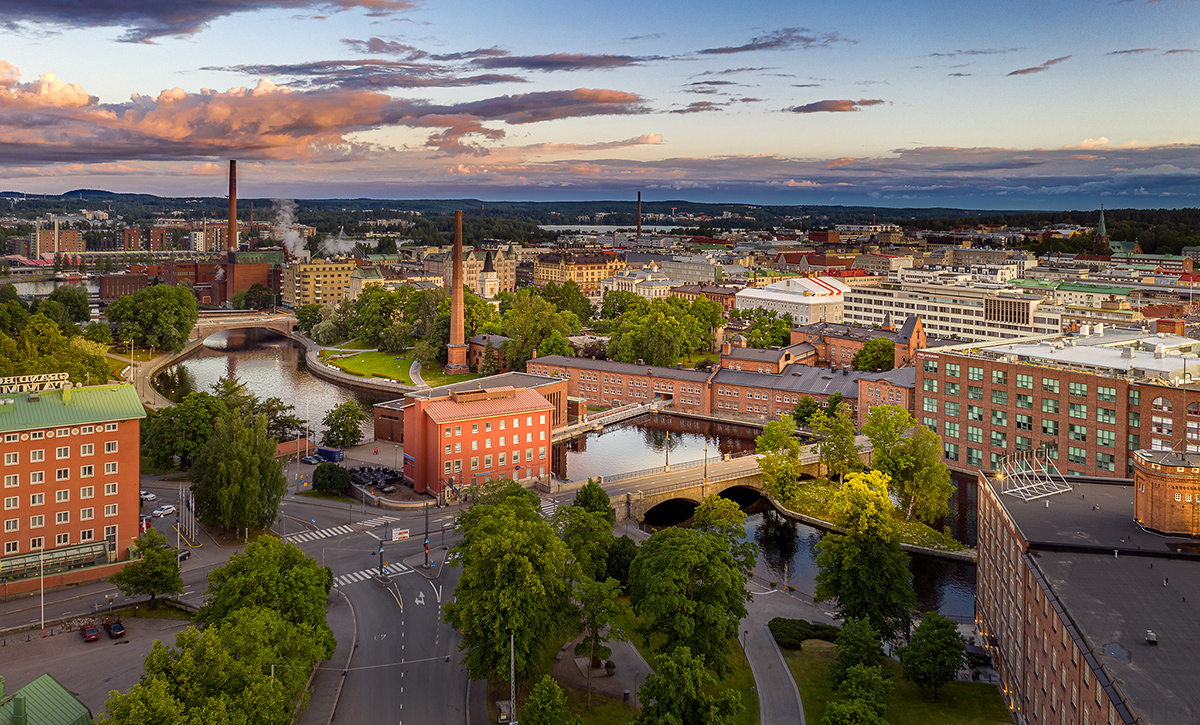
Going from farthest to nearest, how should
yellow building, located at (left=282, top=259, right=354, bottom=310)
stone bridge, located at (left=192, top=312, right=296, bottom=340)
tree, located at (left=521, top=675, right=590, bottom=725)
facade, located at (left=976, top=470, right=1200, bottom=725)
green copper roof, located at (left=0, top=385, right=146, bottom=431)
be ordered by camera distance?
1. yellow building, located at (left=282, top=259, right=354, bottom=310)
2. stone bridge, located at (left=192, top=312, right=296, bottom=340)
3. green copper roof, located at (left=0, top=385, right=146, bottom=431)
4. tree, located at (left=521, top=675, right=590, bottom=725)
5. facade, located at (left=976, top=470, right=1200, bottom=725)

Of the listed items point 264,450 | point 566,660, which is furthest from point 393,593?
point 264,450

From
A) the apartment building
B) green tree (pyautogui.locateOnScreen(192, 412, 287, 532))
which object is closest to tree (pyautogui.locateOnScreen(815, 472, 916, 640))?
green tree (pyautogui.locateOnScreen(192, 412, 287, 532))

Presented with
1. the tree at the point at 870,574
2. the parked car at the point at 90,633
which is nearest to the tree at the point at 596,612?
the tree at the point at 870,574

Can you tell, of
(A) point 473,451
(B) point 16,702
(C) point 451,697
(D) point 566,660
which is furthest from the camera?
(A) point 473,451

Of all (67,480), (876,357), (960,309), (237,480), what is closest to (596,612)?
(237,480)

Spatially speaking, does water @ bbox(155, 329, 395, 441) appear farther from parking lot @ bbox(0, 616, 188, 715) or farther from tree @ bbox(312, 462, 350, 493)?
parking lot @ bbox(0, 616, 188, 715)

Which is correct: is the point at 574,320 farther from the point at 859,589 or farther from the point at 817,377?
the point at 859,589
